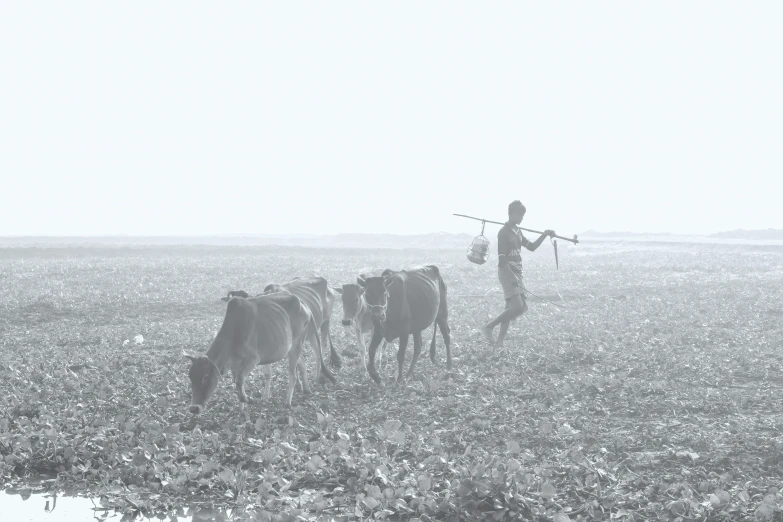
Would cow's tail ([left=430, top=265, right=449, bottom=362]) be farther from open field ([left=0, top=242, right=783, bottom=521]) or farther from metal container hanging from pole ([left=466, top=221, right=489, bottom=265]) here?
metal container hanging from pole ([left=466, top=221, right=489, bottom=265])

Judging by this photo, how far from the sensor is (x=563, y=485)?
263 inches

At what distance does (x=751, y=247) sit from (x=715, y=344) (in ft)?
147

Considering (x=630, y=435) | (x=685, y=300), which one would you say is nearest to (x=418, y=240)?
(x=685, y=300)

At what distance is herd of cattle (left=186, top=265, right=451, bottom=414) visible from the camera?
9.41m

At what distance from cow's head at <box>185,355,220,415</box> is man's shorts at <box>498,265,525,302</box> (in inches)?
250

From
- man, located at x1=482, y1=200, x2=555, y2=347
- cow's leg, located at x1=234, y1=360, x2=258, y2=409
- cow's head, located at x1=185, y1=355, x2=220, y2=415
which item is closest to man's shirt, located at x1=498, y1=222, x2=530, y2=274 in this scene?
man, located at x1=482, y1=200, x2=555, y2=347

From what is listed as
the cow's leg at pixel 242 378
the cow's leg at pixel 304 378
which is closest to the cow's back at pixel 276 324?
the cow's leg at pixel 242 378

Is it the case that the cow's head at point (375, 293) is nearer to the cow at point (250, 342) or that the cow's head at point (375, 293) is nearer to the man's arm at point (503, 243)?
the cow at point (250, 342)

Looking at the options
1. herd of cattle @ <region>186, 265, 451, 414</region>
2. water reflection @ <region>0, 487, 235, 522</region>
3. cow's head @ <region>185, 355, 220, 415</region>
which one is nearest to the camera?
water reflection @ <region>0, 487, 235, 522</region>

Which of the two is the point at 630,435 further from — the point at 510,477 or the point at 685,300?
the point at 685,300

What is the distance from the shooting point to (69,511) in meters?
6.72

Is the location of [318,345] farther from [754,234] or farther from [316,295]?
[754,234]

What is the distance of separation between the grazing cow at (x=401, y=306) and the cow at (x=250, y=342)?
1091 millimetres

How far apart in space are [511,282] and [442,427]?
534 centimetres
